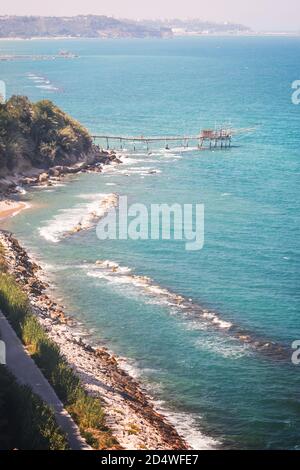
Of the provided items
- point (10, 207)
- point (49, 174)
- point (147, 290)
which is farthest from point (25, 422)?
point (49, 174)

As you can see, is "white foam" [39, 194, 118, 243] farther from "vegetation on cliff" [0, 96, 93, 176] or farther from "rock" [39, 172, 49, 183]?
"vegetation on cliff" [0, 96, 93, 176]

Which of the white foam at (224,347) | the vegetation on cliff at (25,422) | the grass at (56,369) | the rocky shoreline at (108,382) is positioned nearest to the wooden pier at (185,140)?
the rocky shoreline at (108,382)

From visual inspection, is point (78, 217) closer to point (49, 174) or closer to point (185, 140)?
point (49, 174)

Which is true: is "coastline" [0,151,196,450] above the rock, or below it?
below

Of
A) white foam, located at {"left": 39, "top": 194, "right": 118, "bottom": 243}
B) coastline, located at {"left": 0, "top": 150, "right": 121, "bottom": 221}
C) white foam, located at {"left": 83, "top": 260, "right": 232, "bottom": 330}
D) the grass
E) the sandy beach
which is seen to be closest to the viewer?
the grass

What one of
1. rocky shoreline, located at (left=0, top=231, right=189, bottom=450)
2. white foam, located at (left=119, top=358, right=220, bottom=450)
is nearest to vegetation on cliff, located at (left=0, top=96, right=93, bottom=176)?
rocky shoreline, located at (left=0, top=231, right=189, bottom=450)
